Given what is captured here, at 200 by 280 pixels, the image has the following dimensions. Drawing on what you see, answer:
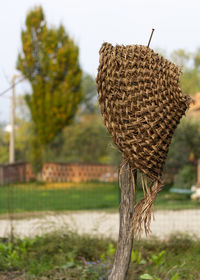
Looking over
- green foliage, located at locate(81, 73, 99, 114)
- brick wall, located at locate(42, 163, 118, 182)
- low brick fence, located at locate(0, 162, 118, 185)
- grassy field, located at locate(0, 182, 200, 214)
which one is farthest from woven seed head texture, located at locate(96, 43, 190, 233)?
green foliage, located at locate(81, 73, 99, 114)

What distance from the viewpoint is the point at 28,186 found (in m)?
16.2

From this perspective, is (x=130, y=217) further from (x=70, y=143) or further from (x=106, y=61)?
(x=70, y=143)

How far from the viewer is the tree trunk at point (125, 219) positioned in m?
3.01

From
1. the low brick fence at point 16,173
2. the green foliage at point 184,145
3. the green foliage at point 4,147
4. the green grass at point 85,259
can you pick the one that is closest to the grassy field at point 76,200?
the green foliage at point 184,145

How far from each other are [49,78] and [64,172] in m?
4.47

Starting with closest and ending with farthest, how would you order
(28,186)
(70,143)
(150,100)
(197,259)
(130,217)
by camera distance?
1. (150,100)
2. (130,217)
3. (197,259)
4. (28,186)
5. (70,143)

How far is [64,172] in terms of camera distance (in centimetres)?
1780

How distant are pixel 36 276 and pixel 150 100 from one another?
7.01 feet

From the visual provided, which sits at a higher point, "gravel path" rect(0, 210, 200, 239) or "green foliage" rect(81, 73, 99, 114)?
"green foliage" rect(81, 73, 99, 114)

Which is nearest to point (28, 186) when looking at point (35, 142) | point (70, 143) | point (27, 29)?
point (35, 142)

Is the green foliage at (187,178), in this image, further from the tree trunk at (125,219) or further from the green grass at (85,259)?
the tree trunk at (125,219)

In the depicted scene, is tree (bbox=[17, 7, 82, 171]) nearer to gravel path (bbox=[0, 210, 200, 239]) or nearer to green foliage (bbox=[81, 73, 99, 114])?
green foliage (bbox=[81, 73, 99, 114])

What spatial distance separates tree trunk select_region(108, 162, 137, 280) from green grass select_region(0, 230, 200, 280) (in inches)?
22.1

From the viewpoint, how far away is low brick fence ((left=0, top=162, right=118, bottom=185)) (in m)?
17.1
